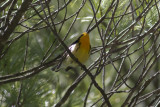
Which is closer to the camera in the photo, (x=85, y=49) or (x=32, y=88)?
(x=32, y=88)

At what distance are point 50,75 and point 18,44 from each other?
0.25 meters

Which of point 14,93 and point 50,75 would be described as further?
point 50,75

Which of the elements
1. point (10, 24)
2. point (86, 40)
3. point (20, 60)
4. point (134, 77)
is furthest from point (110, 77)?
point (10, 24)

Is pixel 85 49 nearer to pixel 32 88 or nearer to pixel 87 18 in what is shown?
pixel 87 18

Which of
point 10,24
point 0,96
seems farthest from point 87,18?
point 0,96

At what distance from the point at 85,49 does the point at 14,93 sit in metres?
0.41

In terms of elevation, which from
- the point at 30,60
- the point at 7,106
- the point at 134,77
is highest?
the point at 30,60

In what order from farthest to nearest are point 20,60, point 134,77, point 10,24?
point 134,77 < point 20,60 < point 10,24

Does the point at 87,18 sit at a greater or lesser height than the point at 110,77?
greater

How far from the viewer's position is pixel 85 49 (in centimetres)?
149

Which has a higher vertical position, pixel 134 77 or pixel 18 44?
pixel 18 44

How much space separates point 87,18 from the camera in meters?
1.42

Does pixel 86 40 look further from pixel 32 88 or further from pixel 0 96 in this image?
pixel 0 96

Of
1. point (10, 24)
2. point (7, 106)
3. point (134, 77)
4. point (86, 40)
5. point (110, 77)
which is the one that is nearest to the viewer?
point (10, 24)
